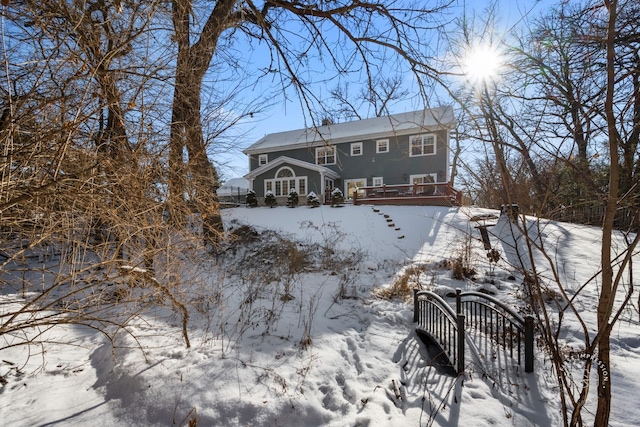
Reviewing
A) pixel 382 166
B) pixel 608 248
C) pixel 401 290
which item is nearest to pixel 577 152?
pixel 608 248

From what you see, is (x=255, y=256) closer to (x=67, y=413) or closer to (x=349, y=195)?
(x=67, y=413)

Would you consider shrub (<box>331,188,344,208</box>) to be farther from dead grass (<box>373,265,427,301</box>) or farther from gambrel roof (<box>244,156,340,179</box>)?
dead grass (<box>373,265,427,301</box>)

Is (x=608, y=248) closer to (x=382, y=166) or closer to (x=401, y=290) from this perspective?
(x=401, y=290)

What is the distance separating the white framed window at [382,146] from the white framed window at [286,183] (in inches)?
213

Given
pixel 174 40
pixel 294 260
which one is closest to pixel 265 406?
pixel 174 40

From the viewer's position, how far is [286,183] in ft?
68.6

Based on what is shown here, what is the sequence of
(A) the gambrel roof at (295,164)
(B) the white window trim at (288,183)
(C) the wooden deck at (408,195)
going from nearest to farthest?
(C) the wooden deck at (408,195), (A) the gambrel roof at (295,164), (B) the white window trim at (288,183)

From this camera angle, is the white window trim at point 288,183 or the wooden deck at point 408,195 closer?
the wooden deck at point 408,195

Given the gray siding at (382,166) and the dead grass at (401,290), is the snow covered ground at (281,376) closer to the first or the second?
the dead grass at (401,290)

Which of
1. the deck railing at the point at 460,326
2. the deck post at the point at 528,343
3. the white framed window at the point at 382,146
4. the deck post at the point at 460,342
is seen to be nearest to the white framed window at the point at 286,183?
the white framed window at the point at 382,146

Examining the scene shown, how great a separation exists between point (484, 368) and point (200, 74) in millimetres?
5624

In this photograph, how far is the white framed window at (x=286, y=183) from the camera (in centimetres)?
2042

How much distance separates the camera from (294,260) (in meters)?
8.27

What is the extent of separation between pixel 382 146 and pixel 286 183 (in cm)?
711
